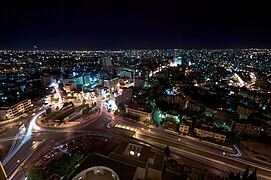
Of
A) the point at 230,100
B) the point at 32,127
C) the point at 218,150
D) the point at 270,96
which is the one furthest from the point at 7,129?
the point at 270,96

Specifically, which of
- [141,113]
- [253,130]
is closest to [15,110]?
[141,113]

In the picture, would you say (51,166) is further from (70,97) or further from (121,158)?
(70,97)

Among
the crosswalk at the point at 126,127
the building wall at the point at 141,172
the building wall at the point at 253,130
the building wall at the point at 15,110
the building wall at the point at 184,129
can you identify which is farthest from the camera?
the building wall at the point at 15,110

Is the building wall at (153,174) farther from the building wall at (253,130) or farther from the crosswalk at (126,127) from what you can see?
the building wall at (253,130)

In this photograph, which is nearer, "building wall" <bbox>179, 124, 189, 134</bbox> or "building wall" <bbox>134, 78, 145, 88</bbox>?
"building wall" <bbox>179, 124, 189, 134</bbox>

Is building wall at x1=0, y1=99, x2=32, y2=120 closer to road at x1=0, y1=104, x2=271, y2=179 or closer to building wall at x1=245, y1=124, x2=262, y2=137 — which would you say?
road at x1=0, y1=104, x2=271, y2=179

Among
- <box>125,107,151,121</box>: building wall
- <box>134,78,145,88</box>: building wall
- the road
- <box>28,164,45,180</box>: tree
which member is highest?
<box>134,78,145,88</box>: building wall

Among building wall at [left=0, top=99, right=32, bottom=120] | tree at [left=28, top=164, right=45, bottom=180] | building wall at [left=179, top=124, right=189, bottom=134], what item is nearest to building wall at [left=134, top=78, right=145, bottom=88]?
building wall at [left=179, top=124, right=189, bottom=134]

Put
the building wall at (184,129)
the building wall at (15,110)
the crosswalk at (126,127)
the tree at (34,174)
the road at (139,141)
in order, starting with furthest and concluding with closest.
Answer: the building wall at (15,110), the crosswalk at (126,127), the building wall at (184,129), the road at (139,141), the tree at (34,174)

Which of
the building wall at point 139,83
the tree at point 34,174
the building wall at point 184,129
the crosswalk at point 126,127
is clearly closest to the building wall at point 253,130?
the building wall at point 184,129

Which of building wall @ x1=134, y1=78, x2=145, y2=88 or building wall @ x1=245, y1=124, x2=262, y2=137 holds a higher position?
building wall @ x1=134, y1=78, x2=145, y2=88
